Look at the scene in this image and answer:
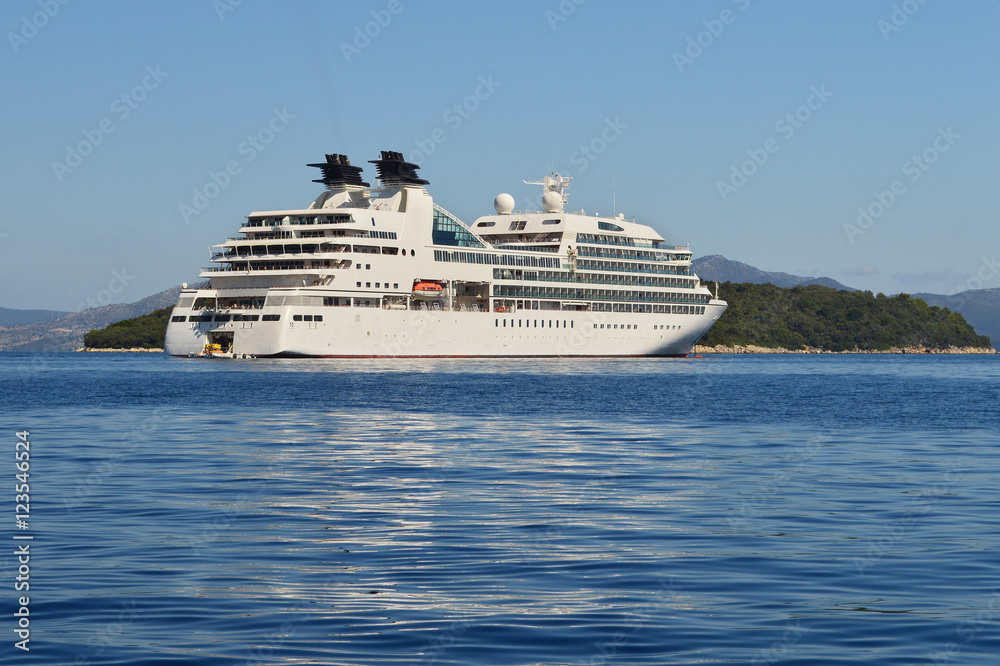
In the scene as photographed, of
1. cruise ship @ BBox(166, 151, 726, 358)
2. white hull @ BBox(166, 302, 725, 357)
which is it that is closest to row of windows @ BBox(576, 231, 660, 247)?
cruise ship @ BBox(166, 151, 726, 358)

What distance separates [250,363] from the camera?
98.8 metres

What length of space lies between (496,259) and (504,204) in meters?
19.6

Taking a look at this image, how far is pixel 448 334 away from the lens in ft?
390

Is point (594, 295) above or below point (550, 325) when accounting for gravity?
above

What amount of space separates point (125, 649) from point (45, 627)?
1.37 meters

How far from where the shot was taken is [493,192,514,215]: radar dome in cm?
14688

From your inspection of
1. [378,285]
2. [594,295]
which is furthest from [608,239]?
[378,285]

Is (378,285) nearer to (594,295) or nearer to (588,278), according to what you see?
(588,278)

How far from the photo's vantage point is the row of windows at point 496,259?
124 m

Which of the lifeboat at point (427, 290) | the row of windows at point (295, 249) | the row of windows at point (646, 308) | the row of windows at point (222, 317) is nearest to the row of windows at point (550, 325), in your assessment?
the row of windows at point (646, 308)

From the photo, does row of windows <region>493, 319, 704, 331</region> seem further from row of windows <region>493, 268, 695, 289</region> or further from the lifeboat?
the lifeboat

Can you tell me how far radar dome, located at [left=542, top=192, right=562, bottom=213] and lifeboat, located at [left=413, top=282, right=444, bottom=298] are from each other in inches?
1108

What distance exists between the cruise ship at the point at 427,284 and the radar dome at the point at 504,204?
0.13m

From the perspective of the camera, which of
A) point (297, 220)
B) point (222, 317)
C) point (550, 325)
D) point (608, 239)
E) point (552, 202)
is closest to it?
point (222, 317)
